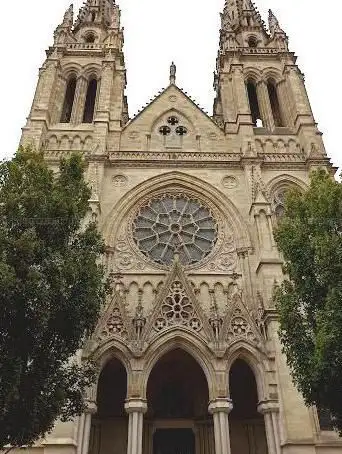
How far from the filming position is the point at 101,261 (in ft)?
61.4

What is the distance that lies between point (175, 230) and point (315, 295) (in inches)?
396

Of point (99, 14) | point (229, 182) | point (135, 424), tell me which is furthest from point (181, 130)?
point (135, 424)

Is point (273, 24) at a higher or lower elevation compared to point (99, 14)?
lower

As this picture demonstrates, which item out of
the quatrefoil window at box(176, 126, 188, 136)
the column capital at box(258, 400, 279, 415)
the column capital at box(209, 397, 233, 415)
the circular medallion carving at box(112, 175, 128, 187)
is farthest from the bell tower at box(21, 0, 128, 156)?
the column capital at box(258, 400, 279, 415)

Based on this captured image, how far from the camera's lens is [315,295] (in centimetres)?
1147

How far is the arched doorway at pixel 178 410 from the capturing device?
16422 millimetres

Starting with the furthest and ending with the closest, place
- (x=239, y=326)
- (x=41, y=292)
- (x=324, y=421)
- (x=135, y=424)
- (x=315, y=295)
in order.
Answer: (x=239, y=326) → (x=324, y=421) → (x=135, y=424) → (x=315, y=295) → (x=41, y=292)

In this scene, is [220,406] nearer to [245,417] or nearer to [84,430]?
[245,417]

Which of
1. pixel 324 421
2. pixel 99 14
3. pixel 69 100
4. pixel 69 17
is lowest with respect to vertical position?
pixel 324 421

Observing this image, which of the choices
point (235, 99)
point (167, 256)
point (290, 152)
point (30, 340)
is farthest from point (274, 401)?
point (235, 99)

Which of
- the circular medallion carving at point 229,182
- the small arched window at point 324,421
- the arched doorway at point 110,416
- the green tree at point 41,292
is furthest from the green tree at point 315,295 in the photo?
the circular medallion carving at point 229,182

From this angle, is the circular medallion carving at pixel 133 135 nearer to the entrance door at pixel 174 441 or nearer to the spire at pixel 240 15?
the spire at pixel 240 15

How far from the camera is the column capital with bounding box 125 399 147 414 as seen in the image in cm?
1472

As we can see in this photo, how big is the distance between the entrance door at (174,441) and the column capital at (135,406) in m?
2.55
